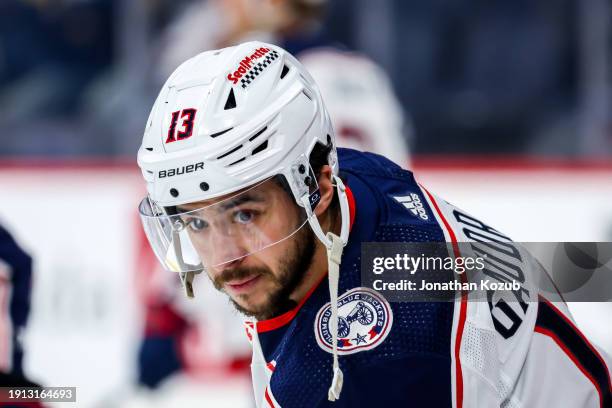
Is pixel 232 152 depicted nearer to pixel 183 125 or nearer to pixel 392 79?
pixel 183 125

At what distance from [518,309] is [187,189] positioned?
58 centimetres

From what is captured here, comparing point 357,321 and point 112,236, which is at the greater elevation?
point 357,321

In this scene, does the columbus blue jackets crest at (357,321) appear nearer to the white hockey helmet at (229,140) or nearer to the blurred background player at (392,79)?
the white hockey helmet at (229,140)

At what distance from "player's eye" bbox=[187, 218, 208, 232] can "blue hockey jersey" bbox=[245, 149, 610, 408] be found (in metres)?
0.21

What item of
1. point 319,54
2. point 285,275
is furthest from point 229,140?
point 319,54

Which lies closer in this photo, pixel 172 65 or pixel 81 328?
pixel 81 328

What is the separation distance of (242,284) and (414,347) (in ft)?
1.03

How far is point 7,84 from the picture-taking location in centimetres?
433

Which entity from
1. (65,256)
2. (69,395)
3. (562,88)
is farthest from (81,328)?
(562,88)

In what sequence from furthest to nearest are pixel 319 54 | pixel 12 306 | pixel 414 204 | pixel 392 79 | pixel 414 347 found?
pixel 392 79
pixel 319 54
pixel 12 306
pixel 414 204
pixel 414 347

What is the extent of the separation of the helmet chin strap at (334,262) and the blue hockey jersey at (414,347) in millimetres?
25

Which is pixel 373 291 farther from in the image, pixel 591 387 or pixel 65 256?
pixel 65 256

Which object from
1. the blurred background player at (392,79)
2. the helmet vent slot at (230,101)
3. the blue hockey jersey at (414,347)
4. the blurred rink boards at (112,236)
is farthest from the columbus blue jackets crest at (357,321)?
the blurred background player at (392,79)

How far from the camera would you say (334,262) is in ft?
5.58
